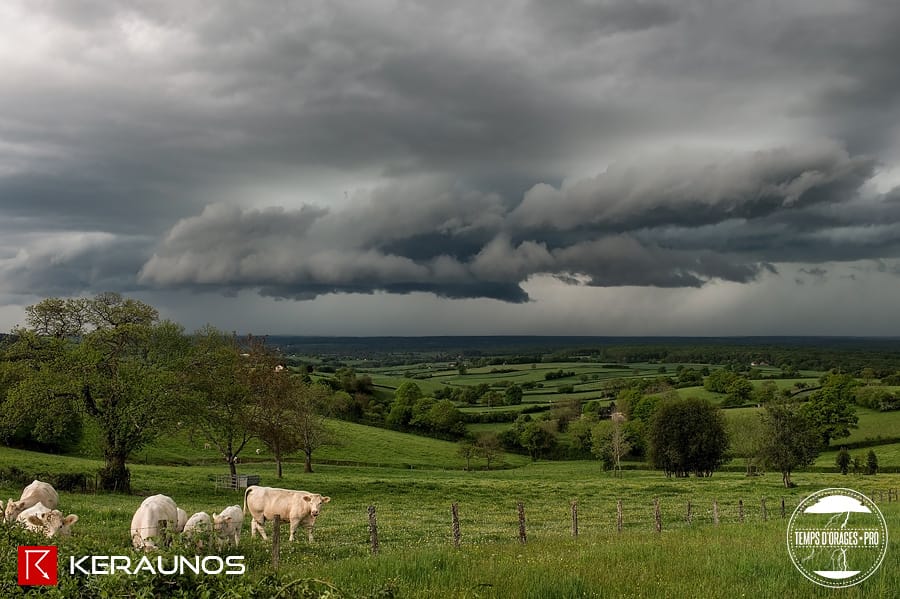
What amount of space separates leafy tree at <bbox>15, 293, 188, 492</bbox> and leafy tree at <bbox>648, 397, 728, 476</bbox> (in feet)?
224

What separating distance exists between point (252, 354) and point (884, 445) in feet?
330

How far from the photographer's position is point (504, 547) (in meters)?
18.6

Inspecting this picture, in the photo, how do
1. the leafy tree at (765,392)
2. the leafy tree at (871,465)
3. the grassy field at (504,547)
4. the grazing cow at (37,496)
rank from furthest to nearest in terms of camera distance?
the leafy tree at (765,392), the leafy tree at (871,465), the grazing cow at (37,496), the grassy field at (504,547)

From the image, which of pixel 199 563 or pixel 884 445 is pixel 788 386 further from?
pixel 199 563

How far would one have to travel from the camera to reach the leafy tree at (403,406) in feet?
413

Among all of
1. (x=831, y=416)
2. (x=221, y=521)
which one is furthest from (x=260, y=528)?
(x=831, y=416)

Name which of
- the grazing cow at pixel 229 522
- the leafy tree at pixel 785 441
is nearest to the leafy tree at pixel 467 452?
the leafy tree at pixel 785 441

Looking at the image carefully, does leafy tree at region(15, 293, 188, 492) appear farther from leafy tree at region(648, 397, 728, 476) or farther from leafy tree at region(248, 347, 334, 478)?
leafy tree at region(648, 397, 728, 476)

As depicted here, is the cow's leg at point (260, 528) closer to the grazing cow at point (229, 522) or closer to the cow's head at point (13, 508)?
the grazing cow at point (229, 522)

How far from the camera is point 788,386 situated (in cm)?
16175

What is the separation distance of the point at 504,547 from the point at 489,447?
306 ft

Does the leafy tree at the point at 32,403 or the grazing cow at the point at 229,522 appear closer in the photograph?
the grazing cow at the point at 229,522

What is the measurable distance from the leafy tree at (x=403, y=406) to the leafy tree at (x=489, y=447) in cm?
1708

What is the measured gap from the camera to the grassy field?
1210 cm
